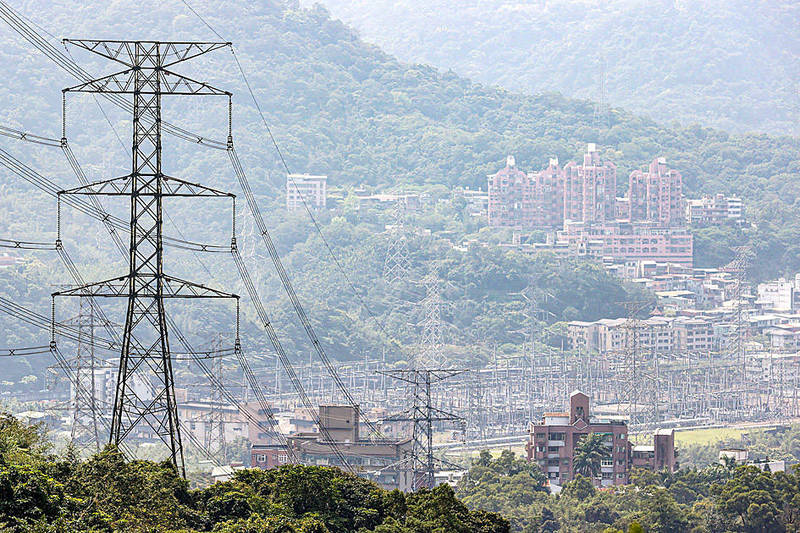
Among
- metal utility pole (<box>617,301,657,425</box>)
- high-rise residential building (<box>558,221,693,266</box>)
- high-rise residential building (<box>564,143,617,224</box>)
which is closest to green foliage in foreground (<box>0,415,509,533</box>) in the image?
metal utility pole (<box>617,301,657,425</box>)

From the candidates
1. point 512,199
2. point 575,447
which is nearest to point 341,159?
point 512,199

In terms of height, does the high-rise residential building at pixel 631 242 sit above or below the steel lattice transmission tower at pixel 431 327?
above

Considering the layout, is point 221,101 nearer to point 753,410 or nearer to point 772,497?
point 753,410

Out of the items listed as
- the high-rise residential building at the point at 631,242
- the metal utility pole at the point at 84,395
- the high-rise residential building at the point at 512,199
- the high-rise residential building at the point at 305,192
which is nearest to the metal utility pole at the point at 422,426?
the metal utility pole at the point at 84,395

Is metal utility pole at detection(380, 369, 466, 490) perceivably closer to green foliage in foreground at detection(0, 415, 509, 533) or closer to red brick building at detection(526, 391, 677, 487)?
red brick building at detection(526, 391, 677, 487)

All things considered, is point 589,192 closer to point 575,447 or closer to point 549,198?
point 549,198

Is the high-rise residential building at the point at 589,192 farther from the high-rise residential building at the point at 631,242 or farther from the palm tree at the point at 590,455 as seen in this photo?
the palm tree at the point at 590,455

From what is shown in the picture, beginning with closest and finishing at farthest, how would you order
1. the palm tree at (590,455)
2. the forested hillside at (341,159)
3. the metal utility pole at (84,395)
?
1. the metal utility pole at (84,395)
2. the palm tree at (590,455)
3. the forested hillside at (341,159)
